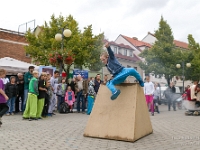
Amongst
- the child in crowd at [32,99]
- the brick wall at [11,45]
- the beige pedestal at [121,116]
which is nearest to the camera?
the beige pedestal at [121,116]

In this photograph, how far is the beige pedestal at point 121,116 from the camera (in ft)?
20.9

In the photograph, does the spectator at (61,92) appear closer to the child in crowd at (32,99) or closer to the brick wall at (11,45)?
the child in crowd at (32,99)

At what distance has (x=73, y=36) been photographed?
1265 inches

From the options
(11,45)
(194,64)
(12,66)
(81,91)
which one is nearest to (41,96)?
(81,91)

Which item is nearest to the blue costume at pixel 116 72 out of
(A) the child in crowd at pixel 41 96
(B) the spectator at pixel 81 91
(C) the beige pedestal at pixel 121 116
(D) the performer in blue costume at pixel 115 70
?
(D) the performer in blue costume at pixel 115 70

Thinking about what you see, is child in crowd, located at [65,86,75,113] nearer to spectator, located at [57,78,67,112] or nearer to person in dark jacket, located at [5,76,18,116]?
spectator, located at [57,78,67,112]

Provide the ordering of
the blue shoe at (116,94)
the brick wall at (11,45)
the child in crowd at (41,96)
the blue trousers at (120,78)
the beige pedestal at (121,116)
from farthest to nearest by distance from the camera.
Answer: the brick wall at (11,45) < the child in crowd at (41,96) < the blue trousers at (120,78) < the blue shoe at (116,94) < the beige pedestal at (121,116)

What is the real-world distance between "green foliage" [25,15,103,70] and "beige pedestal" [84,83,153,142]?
24.8m

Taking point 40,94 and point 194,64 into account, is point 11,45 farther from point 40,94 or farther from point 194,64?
point 40,94

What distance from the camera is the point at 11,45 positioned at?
3750cm

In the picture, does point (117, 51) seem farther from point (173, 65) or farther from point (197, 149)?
point (197, 149)

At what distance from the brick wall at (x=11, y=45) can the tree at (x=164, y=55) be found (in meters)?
17.3

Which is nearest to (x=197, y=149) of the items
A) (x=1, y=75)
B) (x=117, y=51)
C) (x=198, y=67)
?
(x=1, y=75)

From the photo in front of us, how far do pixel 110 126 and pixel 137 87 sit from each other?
1.17 metres
